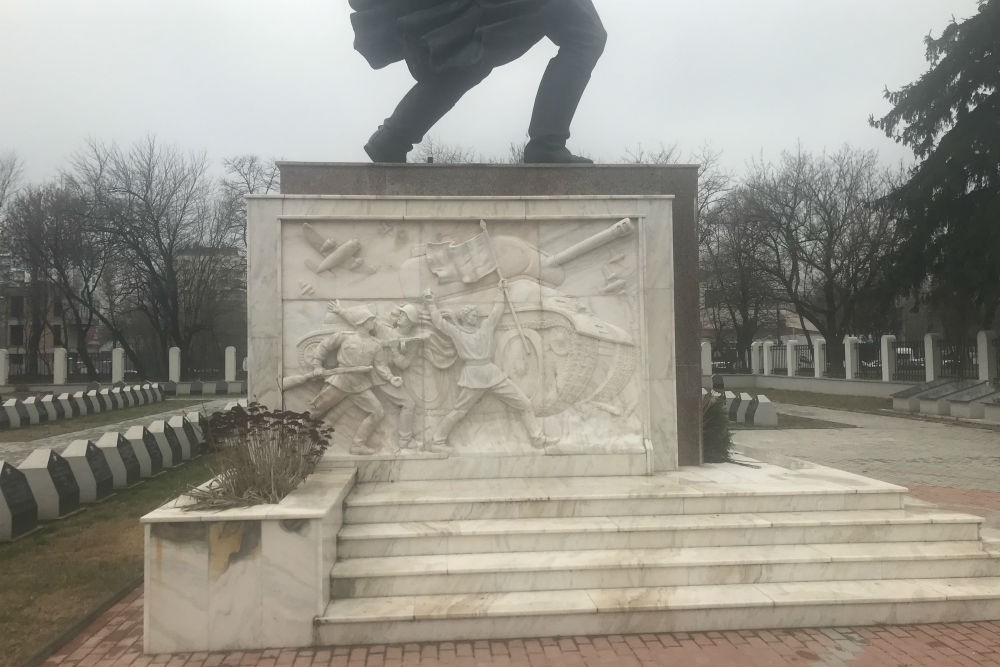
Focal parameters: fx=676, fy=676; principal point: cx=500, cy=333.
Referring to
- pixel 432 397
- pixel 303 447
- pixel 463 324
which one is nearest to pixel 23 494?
pixel 303 447

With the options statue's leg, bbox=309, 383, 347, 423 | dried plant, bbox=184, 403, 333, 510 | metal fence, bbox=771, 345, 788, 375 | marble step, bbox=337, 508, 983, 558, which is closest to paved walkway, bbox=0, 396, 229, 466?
statue's leg, bbox=309, 383, 347, 423

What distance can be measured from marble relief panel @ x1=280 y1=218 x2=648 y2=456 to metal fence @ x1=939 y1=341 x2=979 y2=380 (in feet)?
66.3

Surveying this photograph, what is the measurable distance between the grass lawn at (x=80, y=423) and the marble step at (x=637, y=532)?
14.0 m

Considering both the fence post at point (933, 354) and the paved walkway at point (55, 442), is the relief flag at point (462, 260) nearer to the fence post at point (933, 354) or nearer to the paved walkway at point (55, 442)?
the paved walkway at point (55, 442)

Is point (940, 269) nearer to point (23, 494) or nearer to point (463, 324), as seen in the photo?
point (463, 324)

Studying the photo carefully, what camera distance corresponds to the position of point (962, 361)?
72.1 feet

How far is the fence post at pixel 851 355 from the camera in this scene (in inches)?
1040

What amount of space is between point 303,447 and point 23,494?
3.97 metres

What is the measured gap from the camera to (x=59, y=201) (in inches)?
1293

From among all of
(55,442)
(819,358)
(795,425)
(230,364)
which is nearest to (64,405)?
(55,442)

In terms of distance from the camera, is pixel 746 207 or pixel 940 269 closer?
pixel 940 269

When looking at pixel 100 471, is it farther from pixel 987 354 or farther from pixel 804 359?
pixel 804 359

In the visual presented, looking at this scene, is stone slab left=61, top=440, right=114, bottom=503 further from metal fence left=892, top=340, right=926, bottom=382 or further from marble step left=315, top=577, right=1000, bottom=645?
metal fence left=892, top=340, right=926, bottom=382

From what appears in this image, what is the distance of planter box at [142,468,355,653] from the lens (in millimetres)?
4406
